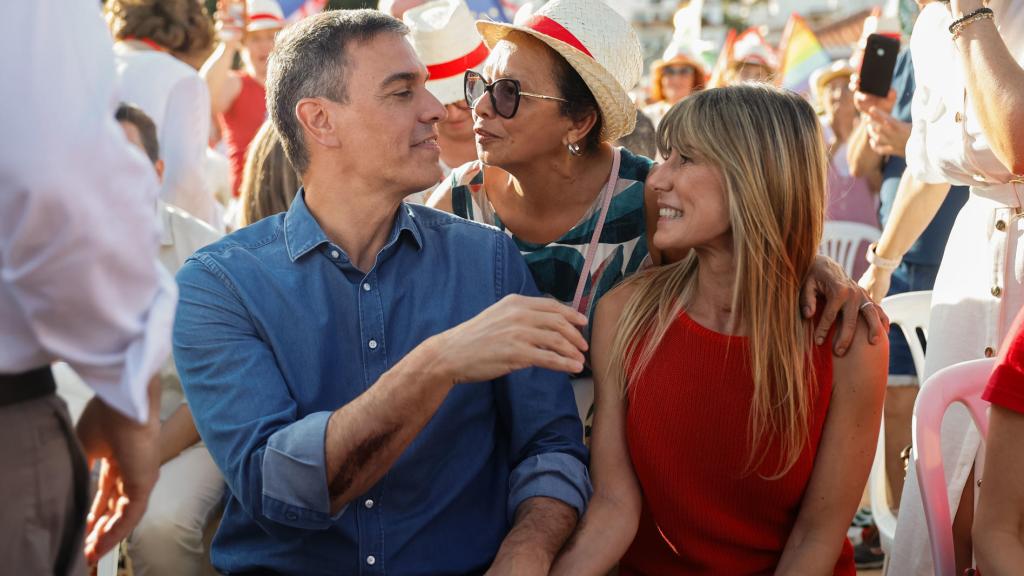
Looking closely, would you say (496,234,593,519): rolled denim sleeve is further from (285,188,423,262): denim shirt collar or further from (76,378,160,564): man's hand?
(76,378,160,564): man's hand

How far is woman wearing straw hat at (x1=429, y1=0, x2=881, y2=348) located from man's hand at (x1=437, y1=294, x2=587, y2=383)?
1.14 metres

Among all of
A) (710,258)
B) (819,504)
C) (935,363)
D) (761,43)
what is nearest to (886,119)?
(935,363)

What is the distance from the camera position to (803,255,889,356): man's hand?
2547mm

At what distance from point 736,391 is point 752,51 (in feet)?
27.8

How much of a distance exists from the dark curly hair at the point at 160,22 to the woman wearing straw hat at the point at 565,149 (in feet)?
8.45

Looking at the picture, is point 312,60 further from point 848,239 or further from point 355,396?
point 848,239

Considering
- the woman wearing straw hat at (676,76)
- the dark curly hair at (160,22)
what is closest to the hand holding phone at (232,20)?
the dark curly hair at (160,22)

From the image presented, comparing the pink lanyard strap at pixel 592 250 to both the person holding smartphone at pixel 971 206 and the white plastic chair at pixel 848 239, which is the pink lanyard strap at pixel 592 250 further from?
the white plastic chair at pixel 848 239

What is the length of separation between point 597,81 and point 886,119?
80.5 inches

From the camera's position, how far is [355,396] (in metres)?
2.52

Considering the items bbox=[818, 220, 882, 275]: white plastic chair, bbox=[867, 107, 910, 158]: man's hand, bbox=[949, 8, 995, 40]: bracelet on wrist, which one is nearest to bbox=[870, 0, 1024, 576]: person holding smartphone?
bbox=[949, 8, 995, 40]: bracelet on wrist

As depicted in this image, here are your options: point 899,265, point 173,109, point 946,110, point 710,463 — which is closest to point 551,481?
point 710,463

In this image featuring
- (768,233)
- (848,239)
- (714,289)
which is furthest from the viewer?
(848,239)

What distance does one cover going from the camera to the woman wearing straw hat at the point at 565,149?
3283mm
